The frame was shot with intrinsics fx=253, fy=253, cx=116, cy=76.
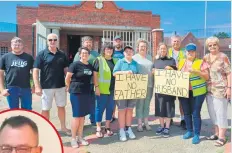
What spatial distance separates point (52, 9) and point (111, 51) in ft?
39.8

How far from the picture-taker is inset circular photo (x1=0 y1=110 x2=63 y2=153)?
5.26 feet

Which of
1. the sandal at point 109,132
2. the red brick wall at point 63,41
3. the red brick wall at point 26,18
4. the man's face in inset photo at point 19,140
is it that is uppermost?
the red brick wall at point 26,18

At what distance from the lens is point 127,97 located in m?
4.48

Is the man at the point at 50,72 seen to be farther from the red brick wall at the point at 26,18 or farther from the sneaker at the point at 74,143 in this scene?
the red brick wall at the point at 26,18

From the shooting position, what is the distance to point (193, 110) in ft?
14.4

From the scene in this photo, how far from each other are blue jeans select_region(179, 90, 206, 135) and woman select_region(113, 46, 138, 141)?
93 cm

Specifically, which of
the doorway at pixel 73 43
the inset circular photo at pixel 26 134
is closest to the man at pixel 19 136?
the inset circular photo at pixel 26 134

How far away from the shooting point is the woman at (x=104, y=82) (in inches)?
175

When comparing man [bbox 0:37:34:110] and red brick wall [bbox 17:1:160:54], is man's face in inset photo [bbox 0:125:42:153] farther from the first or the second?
red brick wall [bbox 17:1:160:54]

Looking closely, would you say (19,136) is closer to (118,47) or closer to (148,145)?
(148,145)

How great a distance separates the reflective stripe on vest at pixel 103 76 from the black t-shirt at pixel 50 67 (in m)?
0.66


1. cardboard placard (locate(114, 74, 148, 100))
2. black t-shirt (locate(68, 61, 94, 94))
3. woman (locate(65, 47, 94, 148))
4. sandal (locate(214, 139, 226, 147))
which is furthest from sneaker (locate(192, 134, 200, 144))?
black t-shirt (locate(68, 61, 94, 94))

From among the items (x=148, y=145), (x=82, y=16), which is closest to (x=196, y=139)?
(x=148, y=145)

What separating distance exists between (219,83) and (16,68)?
334 centimetres
